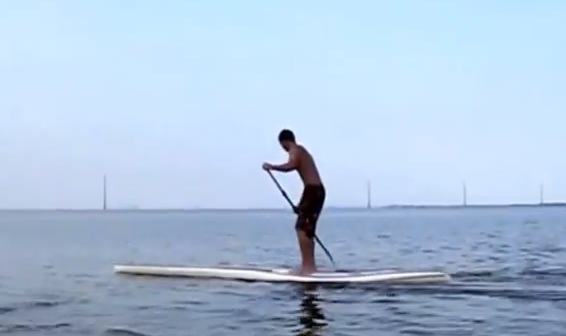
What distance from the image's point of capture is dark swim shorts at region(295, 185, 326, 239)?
1416 centimetres

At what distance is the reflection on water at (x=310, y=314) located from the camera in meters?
10.0

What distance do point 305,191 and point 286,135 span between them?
3.13 feet

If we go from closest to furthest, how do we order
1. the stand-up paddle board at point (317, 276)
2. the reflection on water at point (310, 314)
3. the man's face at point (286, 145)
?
1. the reflection on water at point (310, 314)
2. the stand-up paddle board at point (317, 276)
3. the man's face at point (286, 145)

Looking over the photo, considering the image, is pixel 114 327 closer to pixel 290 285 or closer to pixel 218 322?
pixel 218 322

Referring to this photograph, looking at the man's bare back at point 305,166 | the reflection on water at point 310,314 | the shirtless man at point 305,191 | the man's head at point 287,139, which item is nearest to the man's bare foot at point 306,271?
the shirtless man at point 305,191

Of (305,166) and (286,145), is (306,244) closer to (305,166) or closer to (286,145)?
(305,166)

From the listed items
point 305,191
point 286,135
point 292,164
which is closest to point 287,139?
point 286,135

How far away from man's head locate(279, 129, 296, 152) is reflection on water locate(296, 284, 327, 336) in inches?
87.9

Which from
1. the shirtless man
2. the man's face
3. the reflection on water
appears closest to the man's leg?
the shirtless man

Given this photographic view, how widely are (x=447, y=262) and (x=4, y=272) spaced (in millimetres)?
10194

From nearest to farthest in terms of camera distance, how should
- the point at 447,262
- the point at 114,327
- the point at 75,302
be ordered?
the point at 114,327 < the point at 75,302 < the point at 447,262

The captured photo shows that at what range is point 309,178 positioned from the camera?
14.3 metres

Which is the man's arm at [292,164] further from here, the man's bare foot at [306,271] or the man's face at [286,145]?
the man's bare foot at [306,271]

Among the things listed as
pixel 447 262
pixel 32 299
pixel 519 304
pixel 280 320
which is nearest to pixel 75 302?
pixel 32 299
